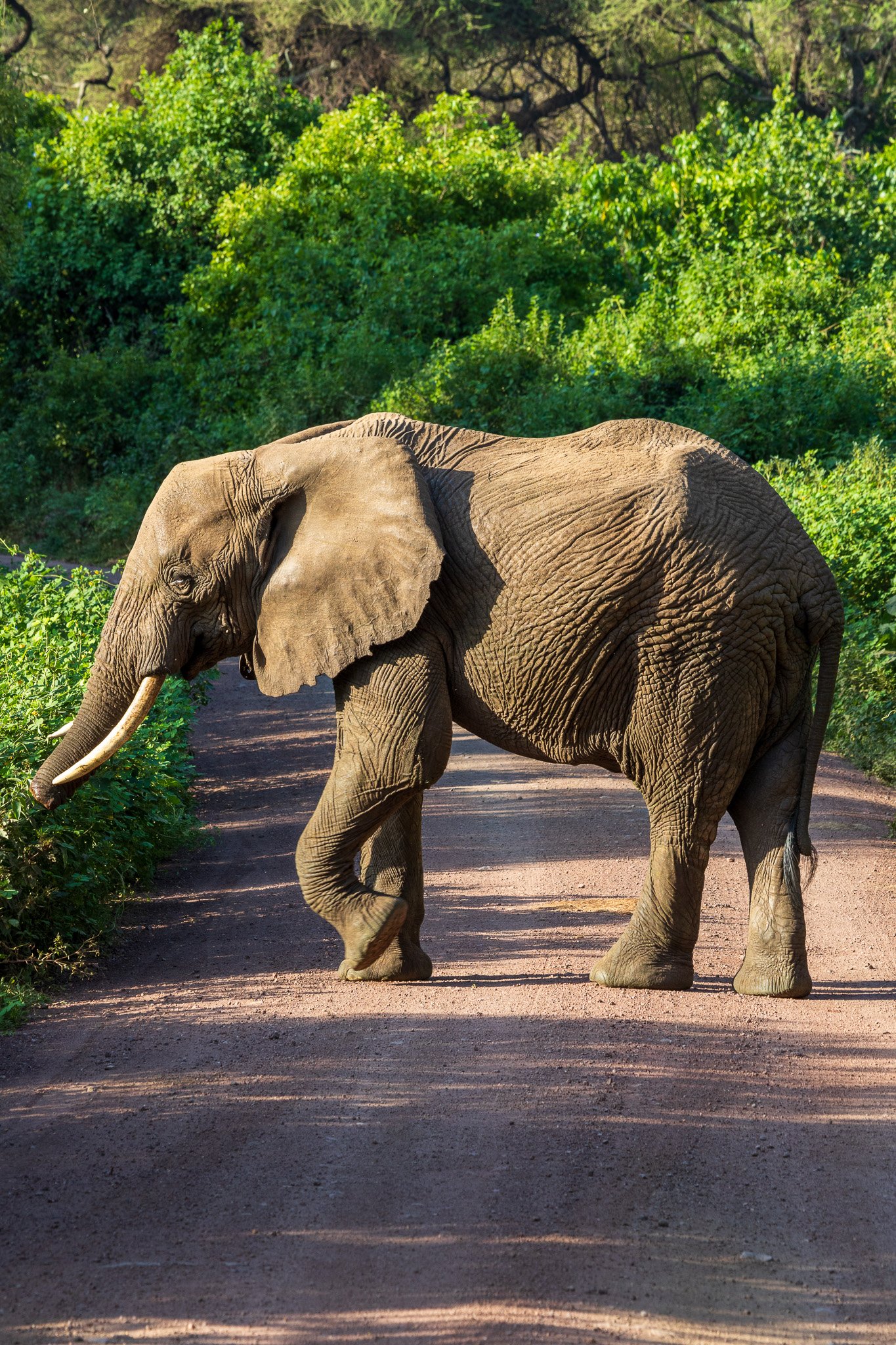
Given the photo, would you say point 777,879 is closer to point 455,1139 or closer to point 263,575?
point 455,1139

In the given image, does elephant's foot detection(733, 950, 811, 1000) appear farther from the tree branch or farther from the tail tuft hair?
the tree branch

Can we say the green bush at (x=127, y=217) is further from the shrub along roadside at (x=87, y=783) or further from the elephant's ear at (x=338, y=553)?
the elephant's ear at (x=338, y=553)

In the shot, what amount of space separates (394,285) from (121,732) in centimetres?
1555

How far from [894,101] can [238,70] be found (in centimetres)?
1267

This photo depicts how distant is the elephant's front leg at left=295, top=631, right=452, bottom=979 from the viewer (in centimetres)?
539

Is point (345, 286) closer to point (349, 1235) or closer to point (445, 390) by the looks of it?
point (445, 390)

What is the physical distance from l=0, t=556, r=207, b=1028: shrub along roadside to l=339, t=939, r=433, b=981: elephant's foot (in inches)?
46.0

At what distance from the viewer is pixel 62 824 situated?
19.9 ft

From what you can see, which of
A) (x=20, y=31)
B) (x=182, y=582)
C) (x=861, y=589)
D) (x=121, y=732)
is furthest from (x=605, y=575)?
(x=20, y=31)

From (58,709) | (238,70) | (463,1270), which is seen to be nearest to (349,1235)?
(463,1270)

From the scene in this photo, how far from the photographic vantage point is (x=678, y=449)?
538cm

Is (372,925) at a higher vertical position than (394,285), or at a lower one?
lower

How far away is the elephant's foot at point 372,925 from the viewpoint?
5.52 m

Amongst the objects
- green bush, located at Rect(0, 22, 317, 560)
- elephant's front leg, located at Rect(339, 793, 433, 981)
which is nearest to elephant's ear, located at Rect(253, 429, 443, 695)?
elephant's front leg, located at Rect(339, 793, 433, 981)
